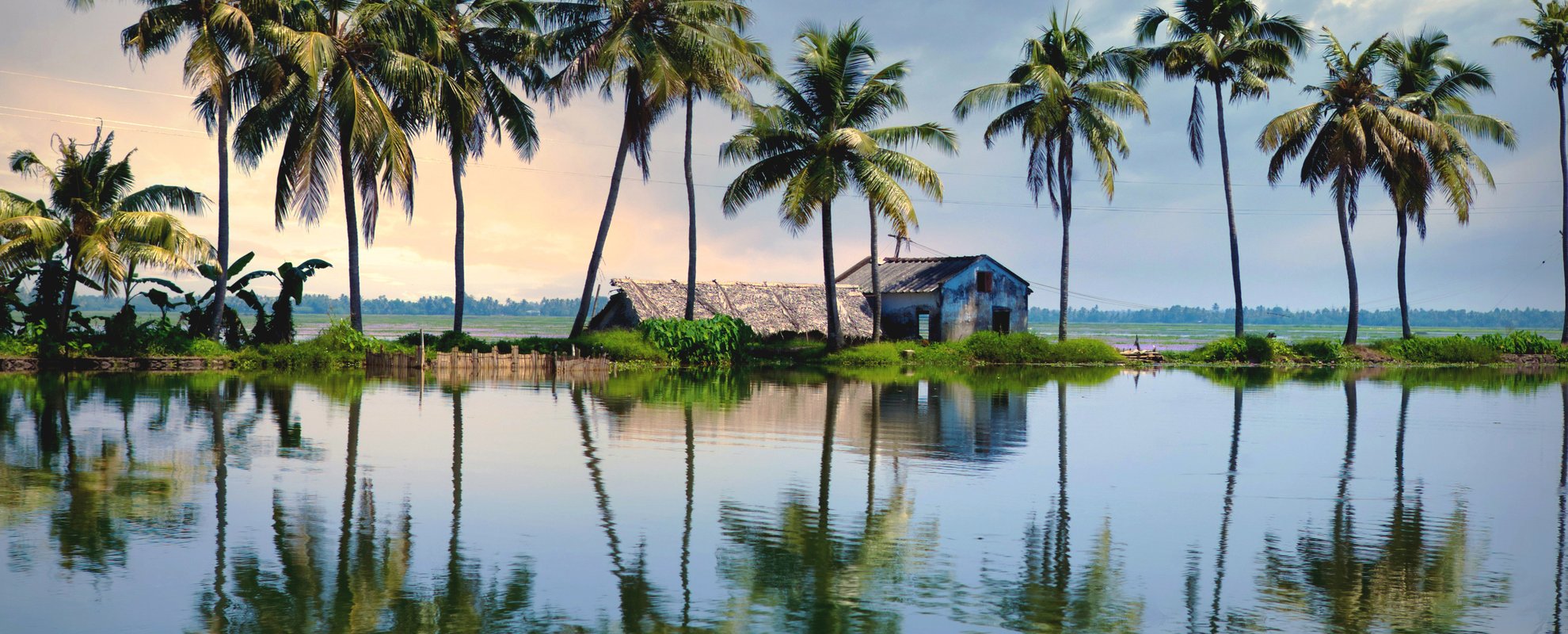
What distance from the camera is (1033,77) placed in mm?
36344

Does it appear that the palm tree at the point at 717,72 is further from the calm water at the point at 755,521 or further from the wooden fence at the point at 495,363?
the calm water at the point at 755,521

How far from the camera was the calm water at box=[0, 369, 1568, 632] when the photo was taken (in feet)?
21.7

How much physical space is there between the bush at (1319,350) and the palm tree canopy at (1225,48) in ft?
25.5

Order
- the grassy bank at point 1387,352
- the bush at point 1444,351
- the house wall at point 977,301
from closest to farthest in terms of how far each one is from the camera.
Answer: the grassy bank at point 1387,352 → the bush at point 1444,351 → the house wall at point 977,301

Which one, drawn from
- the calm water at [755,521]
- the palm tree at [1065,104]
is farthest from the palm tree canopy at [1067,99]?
the calm water at [755,521]

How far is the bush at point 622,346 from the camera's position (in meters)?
30.7

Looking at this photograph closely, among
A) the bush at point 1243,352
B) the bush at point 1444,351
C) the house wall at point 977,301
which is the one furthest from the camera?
the house wall at point 977,301

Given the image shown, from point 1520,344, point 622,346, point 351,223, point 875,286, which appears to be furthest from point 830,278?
point 1520,344

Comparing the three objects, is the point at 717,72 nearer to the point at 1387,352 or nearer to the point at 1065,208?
the point at 1065,208

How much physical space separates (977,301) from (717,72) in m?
15.7

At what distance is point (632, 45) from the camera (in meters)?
30.3

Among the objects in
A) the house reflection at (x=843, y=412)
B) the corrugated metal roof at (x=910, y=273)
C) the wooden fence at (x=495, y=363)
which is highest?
the corrugated metal roof at (x=910, y=273)

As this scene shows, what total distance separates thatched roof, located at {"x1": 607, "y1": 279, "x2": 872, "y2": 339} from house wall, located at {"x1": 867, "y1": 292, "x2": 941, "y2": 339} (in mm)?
857

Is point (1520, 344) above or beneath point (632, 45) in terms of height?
beneath
